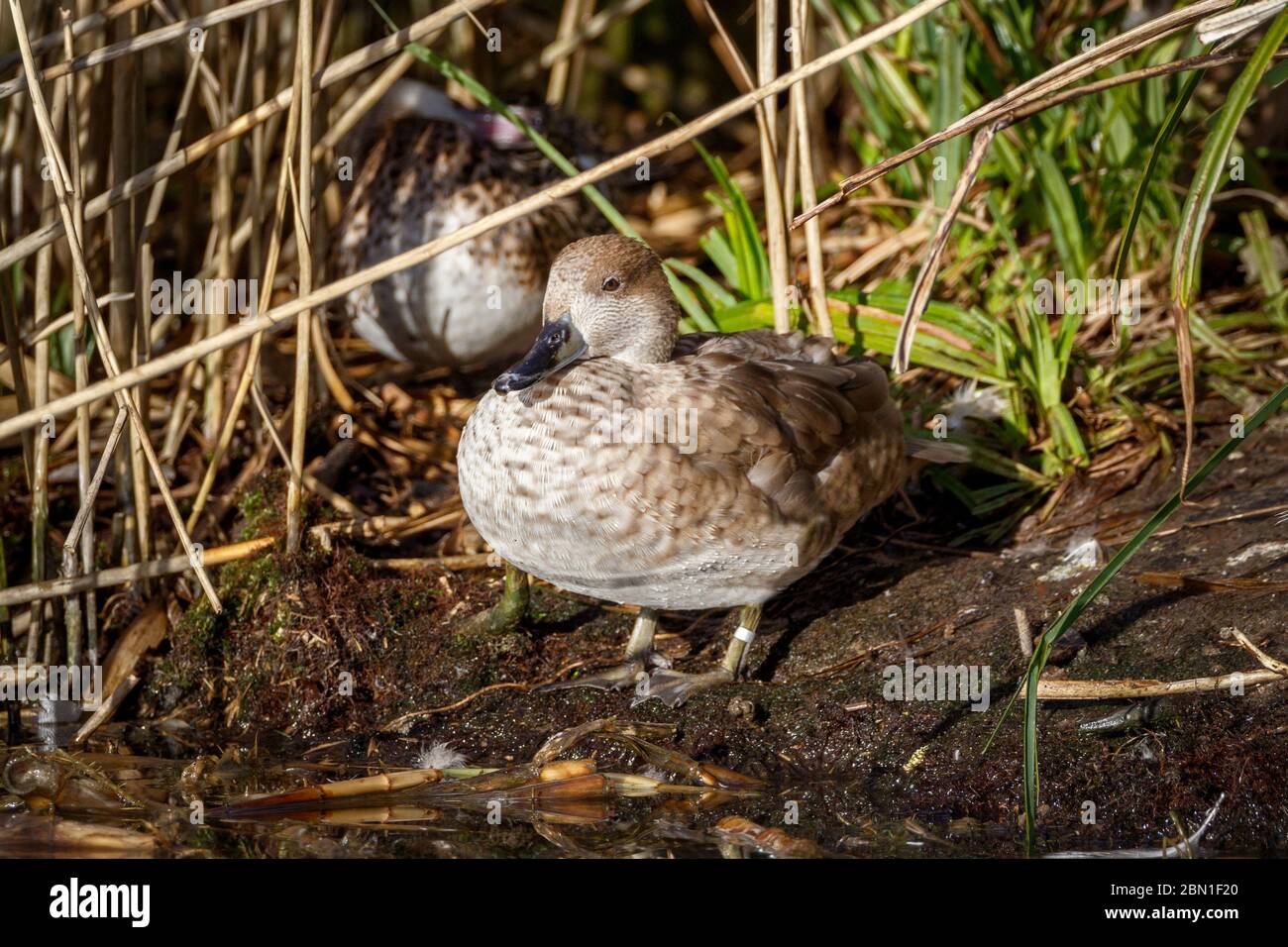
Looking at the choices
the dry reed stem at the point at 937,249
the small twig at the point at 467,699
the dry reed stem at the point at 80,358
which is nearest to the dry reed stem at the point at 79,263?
the dry reed stem at the point at 80,358

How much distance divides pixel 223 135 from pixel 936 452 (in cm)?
207

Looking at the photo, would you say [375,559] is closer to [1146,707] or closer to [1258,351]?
[1146,707]

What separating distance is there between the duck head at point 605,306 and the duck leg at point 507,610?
0.68m

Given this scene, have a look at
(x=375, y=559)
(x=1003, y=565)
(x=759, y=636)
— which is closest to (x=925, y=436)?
(x=1003, y=565)

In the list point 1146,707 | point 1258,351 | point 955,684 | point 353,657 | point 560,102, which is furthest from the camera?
point 560,102

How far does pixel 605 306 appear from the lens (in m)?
3.38

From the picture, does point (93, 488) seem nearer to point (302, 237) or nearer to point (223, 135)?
point (302, 237)

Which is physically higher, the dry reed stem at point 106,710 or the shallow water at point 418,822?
the dry reed stem at point 106,710

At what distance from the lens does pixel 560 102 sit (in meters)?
5.91

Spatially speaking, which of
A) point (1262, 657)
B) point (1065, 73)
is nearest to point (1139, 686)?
point (1262, 657)

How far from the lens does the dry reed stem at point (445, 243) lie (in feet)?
9.91

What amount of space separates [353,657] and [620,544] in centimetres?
96

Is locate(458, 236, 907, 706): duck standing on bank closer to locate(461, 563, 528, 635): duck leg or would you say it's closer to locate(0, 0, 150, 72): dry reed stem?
locate(461, 563, 528, 635): duck leg

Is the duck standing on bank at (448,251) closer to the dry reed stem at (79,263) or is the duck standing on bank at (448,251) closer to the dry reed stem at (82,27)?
the dry reed stem at (79,263)
